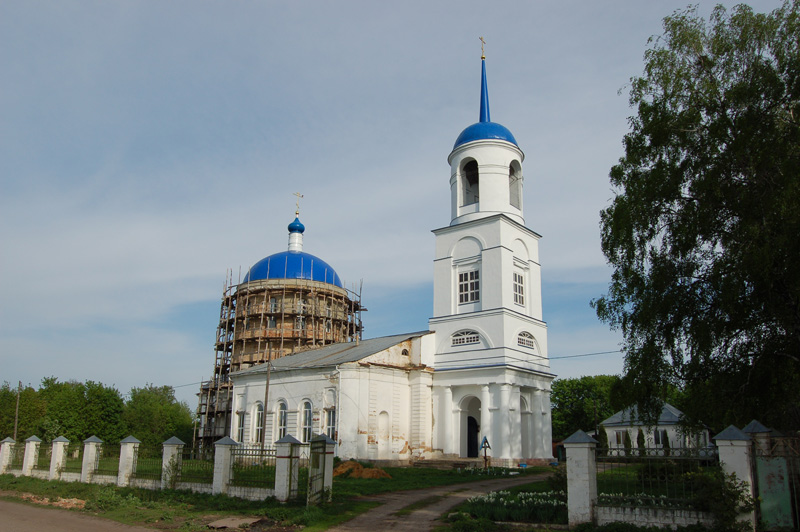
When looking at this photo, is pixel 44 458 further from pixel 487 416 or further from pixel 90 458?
pixel 487 416

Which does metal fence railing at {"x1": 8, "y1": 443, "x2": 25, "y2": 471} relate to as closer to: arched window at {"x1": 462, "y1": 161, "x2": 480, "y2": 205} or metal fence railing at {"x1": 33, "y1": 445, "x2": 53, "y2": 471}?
metal fence railing at {"x1": 33, "y1": 445, "x2": 53, "y2": 471}

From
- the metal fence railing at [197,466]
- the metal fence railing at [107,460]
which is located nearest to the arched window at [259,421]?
the metal fence railing at [107,460]

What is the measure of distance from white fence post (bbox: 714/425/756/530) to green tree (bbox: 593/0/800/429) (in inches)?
125

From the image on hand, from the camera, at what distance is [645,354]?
47.3ft

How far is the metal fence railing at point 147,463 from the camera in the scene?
18312mm

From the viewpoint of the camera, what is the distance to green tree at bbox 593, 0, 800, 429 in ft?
40.1

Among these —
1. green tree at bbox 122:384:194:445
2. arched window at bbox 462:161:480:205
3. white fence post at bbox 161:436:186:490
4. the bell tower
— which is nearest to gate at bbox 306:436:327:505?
white fence post at bbox 161:436:186:490

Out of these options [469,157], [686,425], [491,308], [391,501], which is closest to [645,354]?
[686,425]

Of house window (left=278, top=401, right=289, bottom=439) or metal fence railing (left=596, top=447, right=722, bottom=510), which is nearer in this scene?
metal fence railing (left=596, top=447, right=722, bottom=510)

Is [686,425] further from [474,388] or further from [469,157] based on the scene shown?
[469,157]

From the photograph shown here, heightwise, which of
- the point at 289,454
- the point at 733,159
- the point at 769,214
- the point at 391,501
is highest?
the point at 733,159

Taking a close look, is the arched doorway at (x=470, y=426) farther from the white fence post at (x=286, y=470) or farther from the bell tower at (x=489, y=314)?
the white fence post at (x=286, y=470)

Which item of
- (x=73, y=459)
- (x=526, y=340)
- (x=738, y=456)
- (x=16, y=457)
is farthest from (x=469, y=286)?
(x=16, y=457)

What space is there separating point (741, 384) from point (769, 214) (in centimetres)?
407
